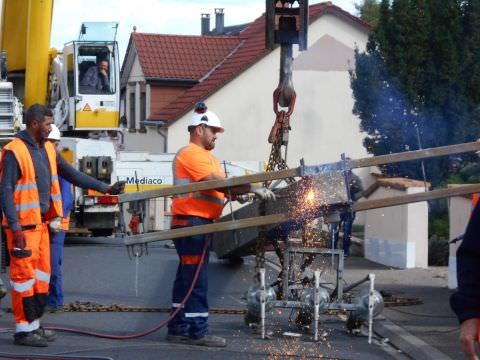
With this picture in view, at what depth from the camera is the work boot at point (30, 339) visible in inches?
382

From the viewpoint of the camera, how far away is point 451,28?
2255cm

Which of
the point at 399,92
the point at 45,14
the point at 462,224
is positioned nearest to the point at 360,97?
the point at 399,92

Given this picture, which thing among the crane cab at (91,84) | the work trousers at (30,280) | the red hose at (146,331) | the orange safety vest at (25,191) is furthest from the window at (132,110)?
the work trousers at (30,280)

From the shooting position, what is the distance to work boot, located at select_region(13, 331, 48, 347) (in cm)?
971

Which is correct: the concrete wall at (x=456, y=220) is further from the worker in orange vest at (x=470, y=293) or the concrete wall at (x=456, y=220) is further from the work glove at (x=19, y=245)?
the worker in orange vest at (x=470, y=293)

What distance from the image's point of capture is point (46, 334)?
33.1 ft

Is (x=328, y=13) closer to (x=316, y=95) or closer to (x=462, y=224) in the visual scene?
(x=316, y=95)

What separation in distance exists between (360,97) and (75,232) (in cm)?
637

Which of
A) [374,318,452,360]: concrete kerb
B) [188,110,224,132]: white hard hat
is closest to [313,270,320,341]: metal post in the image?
[374,318,452,360]: concrete kerb

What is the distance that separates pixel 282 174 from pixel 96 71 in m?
13.5

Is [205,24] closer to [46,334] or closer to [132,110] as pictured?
[132,110]

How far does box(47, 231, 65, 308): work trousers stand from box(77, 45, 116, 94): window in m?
10.9

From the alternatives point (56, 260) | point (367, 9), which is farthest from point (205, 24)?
point (56, 260)

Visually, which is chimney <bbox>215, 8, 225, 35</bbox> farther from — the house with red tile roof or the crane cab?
the crane cab
